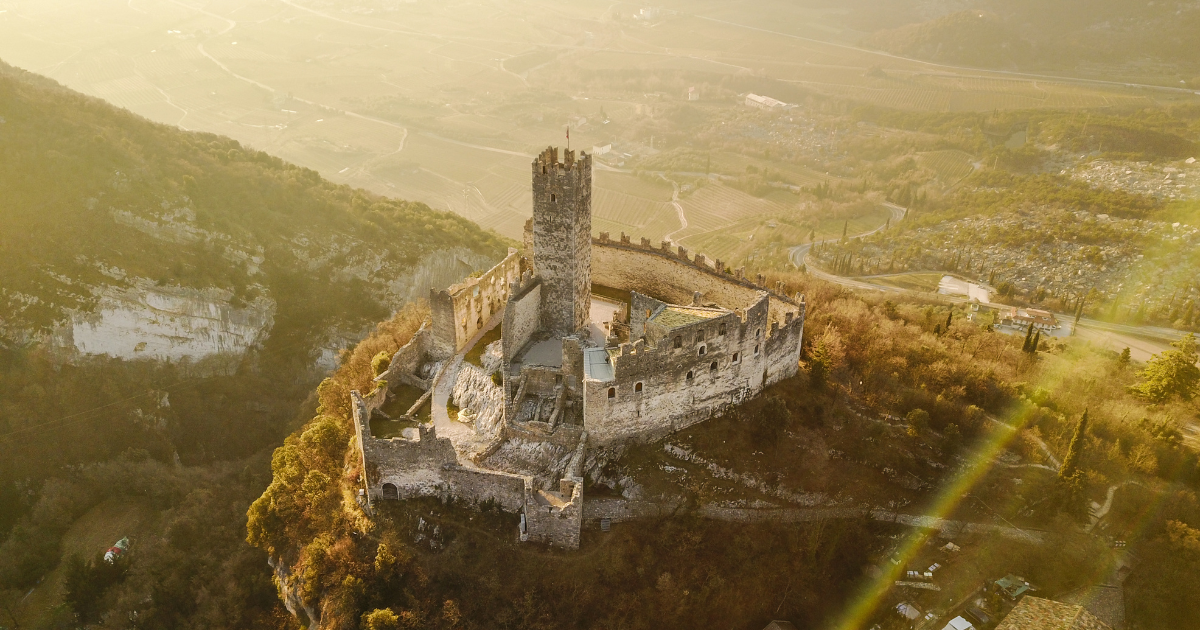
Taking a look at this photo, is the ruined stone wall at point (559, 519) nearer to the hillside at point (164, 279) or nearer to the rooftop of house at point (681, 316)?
the rooftop of house at point (681, 316)

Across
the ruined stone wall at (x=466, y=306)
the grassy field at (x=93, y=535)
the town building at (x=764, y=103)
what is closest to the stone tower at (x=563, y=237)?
the ruined stone wall at (x=466, y=306)

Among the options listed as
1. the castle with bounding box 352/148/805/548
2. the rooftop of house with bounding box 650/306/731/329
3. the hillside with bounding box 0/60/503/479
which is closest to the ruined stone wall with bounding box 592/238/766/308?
the castle with bounding box 352/148/805/548

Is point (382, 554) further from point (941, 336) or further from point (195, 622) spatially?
point (941, 336)

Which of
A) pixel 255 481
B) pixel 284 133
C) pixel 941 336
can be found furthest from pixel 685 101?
pixel 255 481

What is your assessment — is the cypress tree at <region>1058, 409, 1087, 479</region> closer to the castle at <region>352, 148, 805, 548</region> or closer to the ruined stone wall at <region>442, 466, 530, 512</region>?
the castle at <region>352, 148, 805, 548</region>

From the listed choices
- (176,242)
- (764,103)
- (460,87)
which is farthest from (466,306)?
(764,103)

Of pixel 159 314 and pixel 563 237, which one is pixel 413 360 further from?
pixel 159 314
